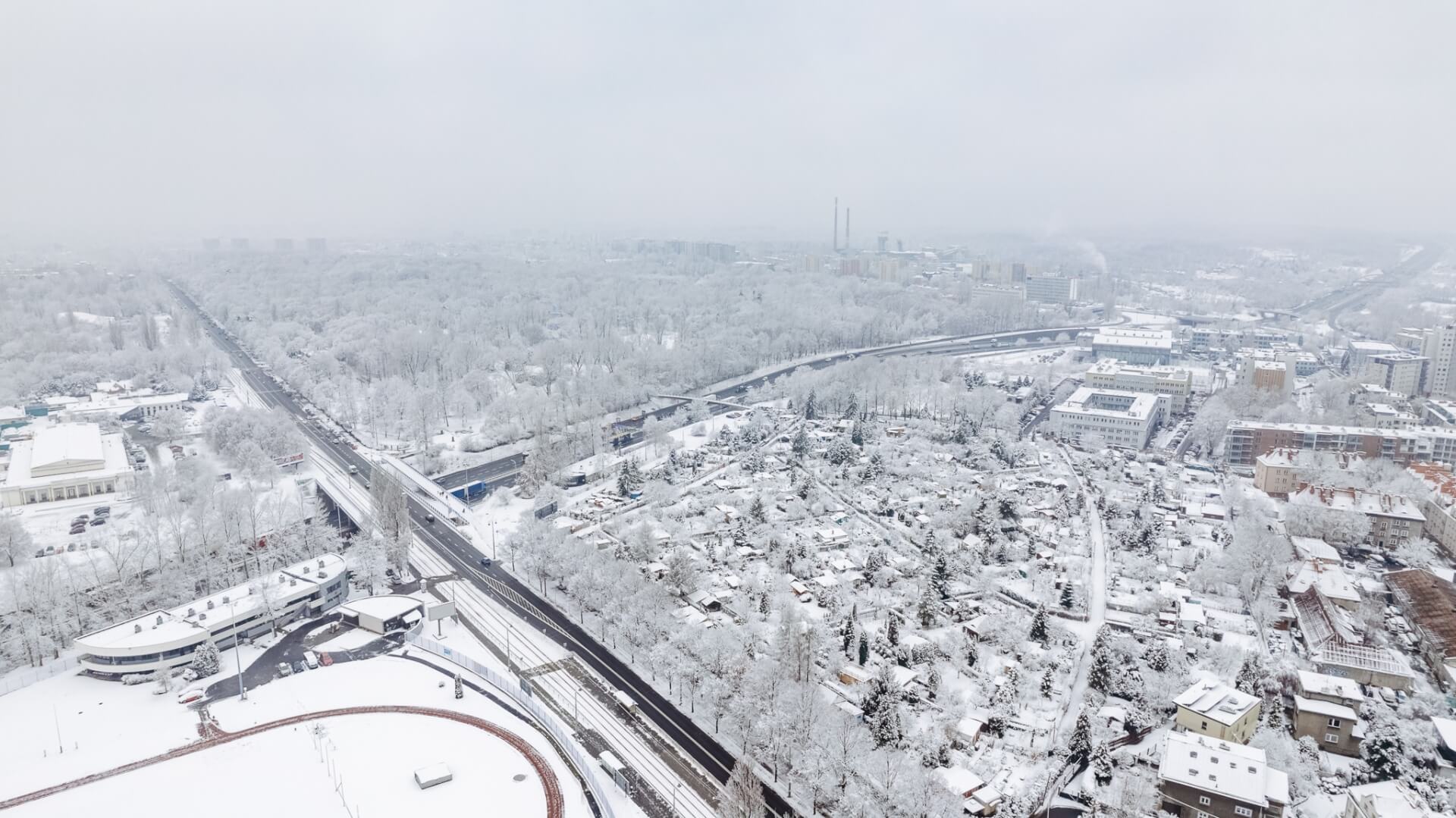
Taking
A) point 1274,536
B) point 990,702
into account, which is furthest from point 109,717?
point 1274,536

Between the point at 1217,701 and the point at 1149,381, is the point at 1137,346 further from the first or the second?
the point at 1217,701

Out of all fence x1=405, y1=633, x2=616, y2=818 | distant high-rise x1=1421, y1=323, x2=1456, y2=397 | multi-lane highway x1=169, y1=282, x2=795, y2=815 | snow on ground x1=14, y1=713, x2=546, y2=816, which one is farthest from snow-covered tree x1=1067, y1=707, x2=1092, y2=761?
distant high-rise x1=1421, y1=323, x2=1456, y2=397

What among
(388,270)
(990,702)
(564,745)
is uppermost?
(388,270)

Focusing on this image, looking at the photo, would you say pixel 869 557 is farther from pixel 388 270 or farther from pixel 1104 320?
pixel 388 270

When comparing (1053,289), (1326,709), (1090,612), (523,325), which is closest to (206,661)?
(1090,612)

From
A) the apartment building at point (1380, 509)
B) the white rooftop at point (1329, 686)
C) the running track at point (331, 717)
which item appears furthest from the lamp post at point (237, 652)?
the apartment building at point (1380, 509)

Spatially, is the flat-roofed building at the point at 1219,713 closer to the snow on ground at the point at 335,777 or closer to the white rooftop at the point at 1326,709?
the white rooftop at the point at 1326,709
